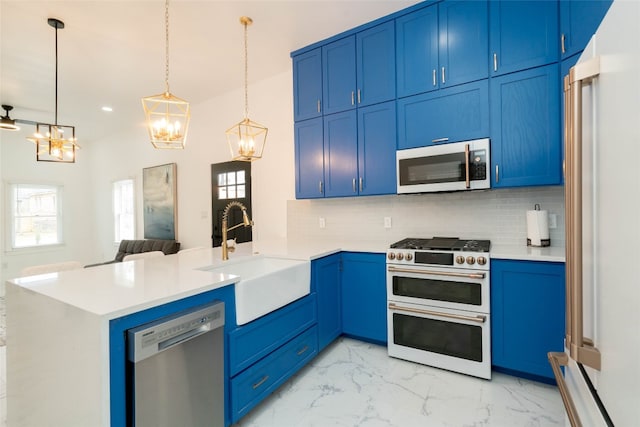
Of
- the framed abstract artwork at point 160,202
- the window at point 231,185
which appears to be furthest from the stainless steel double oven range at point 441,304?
the framed abstract artwork at point 160,202

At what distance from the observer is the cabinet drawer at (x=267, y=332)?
167cm

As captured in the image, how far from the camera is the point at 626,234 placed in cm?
57

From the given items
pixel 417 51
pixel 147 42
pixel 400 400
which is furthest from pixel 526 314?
pixel 147 42

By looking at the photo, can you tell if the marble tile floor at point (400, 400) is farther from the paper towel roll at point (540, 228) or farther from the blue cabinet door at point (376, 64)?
the blue cabinet door at point (376, 64)

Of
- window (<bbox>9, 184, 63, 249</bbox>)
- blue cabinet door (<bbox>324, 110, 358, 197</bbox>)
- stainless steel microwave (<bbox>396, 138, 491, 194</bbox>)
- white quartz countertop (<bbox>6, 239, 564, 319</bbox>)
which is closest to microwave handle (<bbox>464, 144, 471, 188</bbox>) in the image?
stainless steel microwave (<bbox>396, 138, 491, 194</bbox>)

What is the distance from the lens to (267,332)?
6.21 ft

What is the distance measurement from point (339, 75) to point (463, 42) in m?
1.16

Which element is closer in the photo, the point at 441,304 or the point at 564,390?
the point at 564,390

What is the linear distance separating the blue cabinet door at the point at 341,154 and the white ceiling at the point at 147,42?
0.91 metres

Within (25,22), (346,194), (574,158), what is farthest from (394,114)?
(25,22)

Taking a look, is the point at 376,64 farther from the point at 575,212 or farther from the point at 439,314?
the point at 575,212

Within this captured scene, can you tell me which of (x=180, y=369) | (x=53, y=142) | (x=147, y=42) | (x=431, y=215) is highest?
(x=147, y=42)

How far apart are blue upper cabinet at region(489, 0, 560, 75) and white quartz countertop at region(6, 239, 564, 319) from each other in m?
1.42

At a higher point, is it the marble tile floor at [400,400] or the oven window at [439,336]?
the oven window at [439,336]
